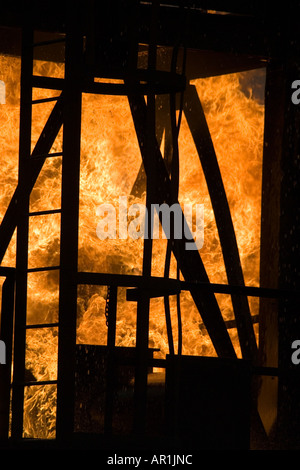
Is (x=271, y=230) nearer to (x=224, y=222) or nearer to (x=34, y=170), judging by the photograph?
(x=224, y=222)

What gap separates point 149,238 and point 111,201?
8955 mm

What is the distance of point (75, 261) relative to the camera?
697 centimetres

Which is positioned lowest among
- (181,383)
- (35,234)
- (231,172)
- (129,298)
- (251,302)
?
(181,383)

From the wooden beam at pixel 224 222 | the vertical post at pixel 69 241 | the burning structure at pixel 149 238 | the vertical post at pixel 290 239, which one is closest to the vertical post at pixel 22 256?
the burning structure at pixel 149 238

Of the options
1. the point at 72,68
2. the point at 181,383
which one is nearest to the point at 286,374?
the point at 181,383

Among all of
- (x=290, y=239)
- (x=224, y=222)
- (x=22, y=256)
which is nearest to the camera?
(x=22, y=256)

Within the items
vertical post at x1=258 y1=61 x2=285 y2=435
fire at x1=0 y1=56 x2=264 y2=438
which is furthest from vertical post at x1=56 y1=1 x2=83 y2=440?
fire at x1=0 y1=56 x2=264 y2=438

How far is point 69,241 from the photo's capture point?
6969mm

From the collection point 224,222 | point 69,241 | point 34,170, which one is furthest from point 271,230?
point 69,241

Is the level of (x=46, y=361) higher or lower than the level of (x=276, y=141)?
lower

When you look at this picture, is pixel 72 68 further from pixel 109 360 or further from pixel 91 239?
pixel 91 239

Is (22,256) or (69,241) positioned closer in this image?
(69,241)

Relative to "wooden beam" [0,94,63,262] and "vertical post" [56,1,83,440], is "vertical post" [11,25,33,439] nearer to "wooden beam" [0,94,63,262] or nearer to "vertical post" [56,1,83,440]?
"wooden beam" [0,94,63,262]

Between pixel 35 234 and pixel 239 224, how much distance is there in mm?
3182
